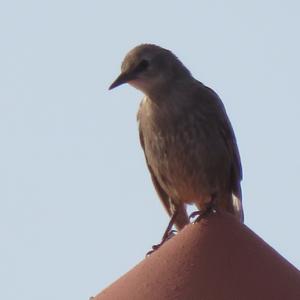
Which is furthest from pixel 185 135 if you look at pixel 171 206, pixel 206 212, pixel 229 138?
pixel 206 212

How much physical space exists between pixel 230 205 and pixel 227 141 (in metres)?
0.55

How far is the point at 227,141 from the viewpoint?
787 cm

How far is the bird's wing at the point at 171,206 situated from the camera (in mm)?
7895

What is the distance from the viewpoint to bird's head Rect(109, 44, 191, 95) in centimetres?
759

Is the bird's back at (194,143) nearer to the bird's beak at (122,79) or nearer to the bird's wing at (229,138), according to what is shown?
the bird's wing at (229,138)

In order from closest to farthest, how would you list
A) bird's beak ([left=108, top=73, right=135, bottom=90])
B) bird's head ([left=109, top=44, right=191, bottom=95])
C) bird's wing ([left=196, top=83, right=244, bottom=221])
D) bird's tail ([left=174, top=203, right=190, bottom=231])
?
bird's beak ([left=108, top=73, right=135, bottom=90]), bird's head ([left=109, top=44, right=191, bottom=95]), bird's wing ([left=196, top=83, right=244, bottom=221]), bird's tail ([left=174, top=203, right=190, bottom=231])

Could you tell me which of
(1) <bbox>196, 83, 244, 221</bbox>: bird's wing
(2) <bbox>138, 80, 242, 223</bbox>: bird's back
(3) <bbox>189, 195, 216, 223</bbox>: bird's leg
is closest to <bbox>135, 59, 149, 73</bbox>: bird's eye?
(2) <bbox>138, 80, 242, 223</bbox>: bird's back

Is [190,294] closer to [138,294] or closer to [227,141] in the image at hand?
[138,294]

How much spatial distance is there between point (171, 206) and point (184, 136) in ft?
2.46

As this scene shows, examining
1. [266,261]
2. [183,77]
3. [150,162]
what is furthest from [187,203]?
[266,261]

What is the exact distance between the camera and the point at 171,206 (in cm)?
818

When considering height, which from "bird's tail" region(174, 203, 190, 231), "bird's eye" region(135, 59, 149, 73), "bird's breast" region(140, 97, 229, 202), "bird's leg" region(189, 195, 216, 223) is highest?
"bird's eye" region(135, 59, 149, 73)

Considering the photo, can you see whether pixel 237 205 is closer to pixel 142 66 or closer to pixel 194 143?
pixel 194 143

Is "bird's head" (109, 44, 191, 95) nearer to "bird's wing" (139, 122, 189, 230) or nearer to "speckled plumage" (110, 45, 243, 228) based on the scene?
"speckled plumage" (110, 45, 243, 228)
